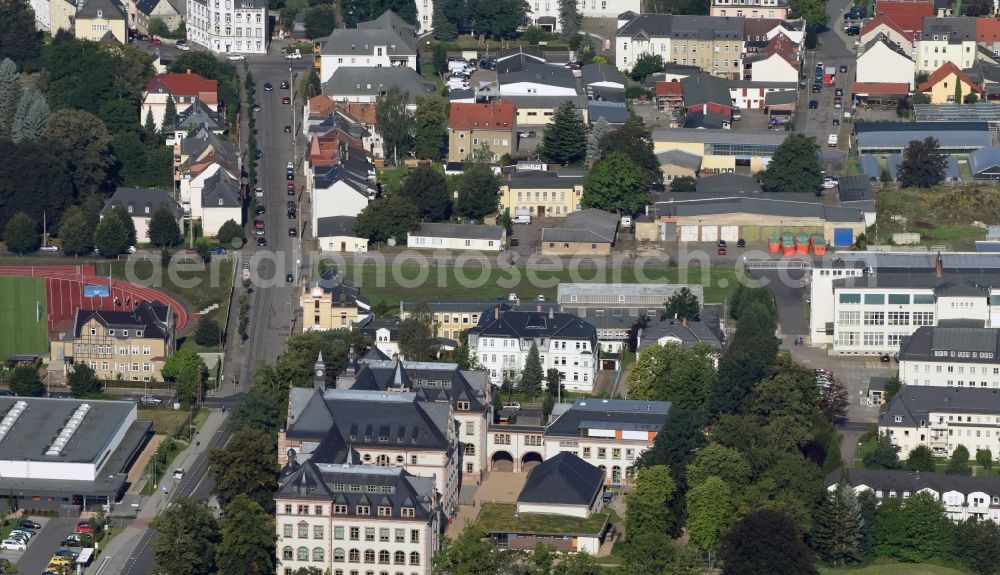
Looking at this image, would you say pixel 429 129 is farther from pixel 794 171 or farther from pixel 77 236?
pixel 77 236

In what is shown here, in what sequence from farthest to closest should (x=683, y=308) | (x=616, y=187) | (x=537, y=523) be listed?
(x=616, y=187) < (x=683, y=308) < (x=537, y=523)

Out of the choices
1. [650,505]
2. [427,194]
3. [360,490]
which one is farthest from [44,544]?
[427,194]

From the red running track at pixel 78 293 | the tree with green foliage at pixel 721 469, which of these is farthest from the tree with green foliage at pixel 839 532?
the red running track at pixel 78 293

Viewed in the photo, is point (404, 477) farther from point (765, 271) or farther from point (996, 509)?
point (765, 271)

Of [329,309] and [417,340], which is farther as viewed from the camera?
[329,309]

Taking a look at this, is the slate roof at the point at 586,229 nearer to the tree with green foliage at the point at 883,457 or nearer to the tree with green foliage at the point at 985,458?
the tree with green foliage at the point at 883,457

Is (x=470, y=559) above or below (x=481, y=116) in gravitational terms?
below
